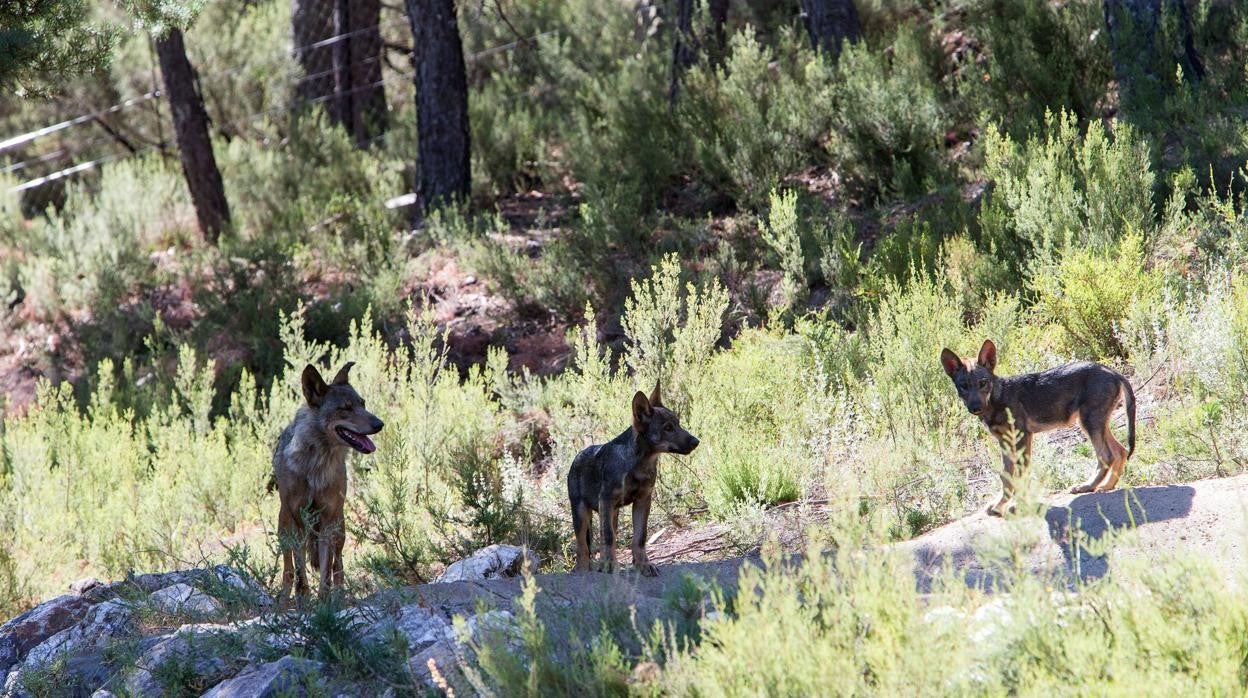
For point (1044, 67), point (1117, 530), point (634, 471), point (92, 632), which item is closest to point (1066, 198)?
point (1044, 67)

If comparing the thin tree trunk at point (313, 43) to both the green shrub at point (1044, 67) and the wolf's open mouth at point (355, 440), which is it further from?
the wolf's open mouth at point (355, 440)

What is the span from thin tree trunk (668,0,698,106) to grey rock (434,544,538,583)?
31.5 feet

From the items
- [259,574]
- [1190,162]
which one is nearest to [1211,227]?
[1190,162]

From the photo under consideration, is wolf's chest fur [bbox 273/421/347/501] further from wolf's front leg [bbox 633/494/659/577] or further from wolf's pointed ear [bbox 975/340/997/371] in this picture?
wolf's pointed ear [bbox 975/340/997/371]

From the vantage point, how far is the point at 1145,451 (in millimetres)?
7051

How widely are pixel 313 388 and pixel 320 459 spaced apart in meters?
0.42

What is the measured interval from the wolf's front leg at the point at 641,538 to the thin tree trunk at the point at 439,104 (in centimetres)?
903

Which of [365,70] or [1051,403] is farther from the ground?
[365,70]

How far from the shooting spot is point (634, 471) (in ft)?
21.3

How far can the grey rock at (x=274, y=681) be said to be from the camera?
5.16m

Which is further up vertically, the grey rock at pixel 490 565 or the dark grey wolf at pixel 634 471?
the dark grey wolf at pixel 634 471

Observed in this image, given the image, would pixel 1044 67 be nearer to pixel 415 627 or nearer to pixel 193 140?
pixel 415 627

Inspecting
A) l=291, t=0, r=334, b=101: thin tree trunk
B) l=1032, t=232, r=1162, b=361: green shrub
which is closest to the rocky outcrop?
l=1032, t=232, r=1162, b=361: green shrub

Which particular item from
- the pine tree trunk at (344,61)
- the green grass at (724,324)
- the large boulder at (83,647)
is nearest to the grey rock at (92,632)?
the large boulder at (83,647)
